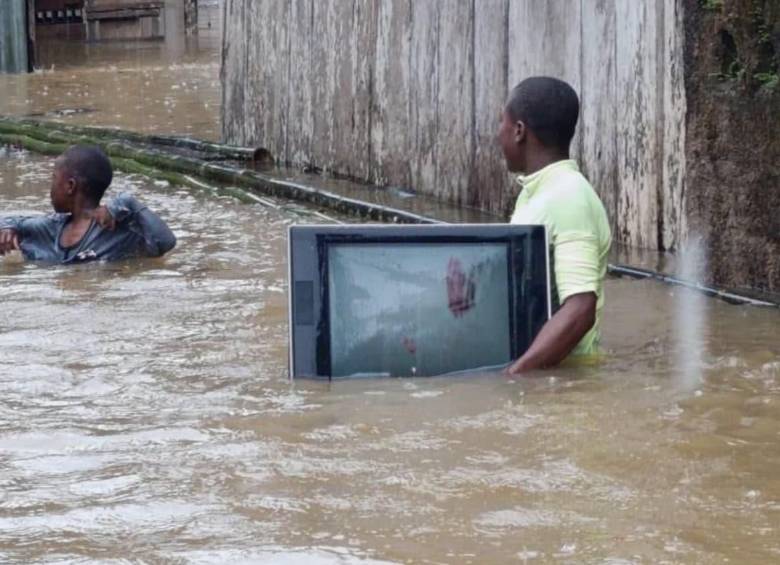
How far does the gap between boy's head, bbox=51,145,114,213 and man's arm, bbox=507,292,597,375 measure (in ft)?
12.4

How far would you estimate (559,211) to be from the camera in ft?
16.6

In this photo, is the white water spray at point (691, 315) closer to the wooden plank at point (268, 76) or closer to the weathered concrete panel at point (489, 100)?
the weathered concrete panel at point (489, 100)

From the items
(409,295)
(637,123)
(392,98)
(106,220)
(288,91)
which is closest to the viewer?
(409,295)

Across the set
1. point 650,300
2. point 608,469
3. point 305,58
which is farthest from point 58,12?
point 608,469

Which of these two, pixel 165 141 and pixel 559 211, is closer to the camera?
pixel 559 211

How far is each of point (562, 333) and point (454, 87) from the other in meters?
4.25

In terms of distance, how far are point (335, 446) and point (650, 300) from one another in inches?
96.8

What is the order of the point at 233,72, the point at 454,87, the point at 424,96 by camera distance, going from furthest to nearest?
the point at 233,72, the point at 424,96, the point at 454,87

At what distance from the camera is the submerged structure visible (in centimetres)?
654

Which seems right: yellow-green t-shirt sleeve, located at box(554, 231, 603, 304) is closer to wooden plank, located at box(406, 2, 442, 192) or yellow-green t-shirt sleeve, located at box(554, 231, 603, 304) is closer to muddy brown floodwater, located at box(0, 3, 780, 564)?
muddy brown floodwater, located at box(0, 3, 780, 564)

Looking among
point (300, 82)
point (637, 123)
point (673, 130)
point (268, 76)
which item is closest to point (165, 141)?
point (268, 76)

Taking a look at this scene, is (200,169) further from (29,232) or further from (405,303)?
(405,303)

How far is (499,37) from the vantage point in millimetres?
8609

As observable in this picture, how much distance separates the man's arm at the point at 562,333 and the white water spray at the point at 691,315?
46 centimetres
